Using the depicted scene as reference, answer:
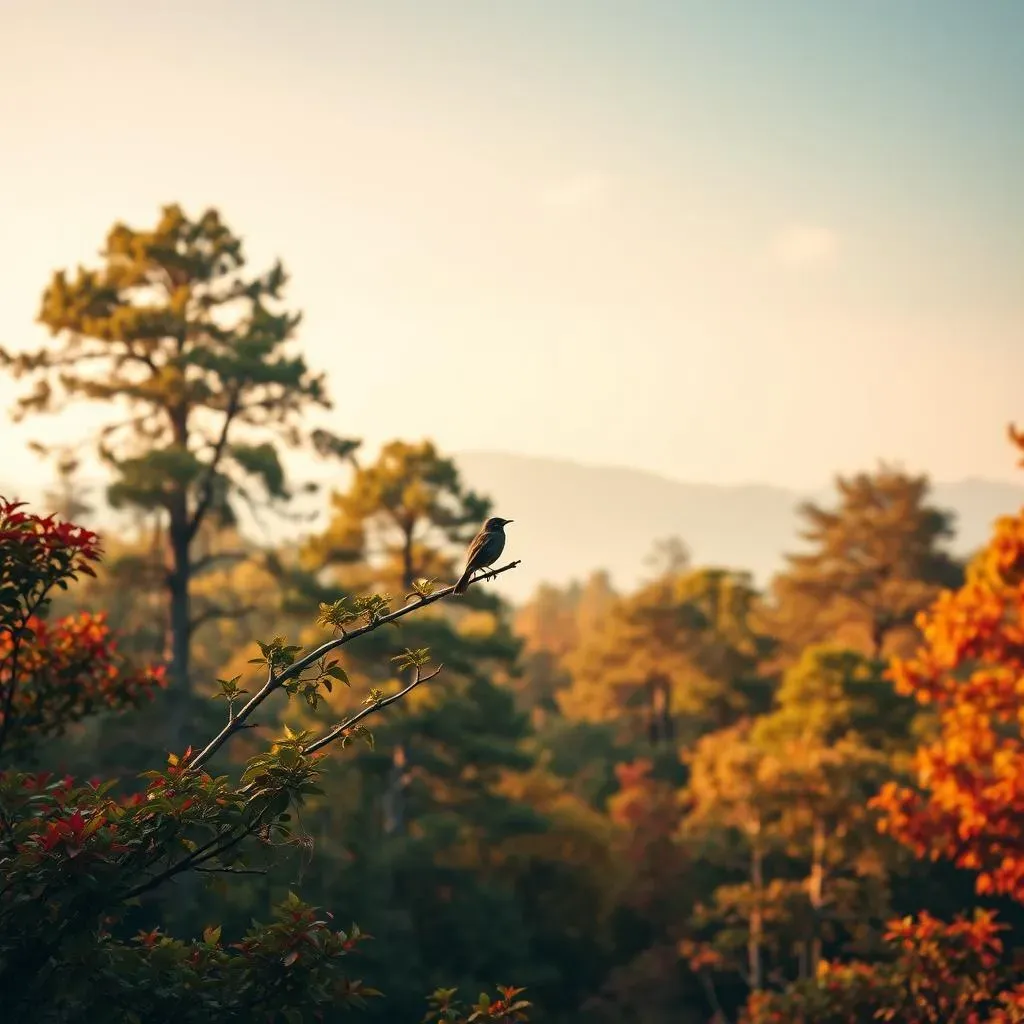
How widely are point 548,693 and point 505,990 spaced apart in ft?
153

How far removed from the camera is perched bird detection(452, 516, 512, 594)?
455 centimetres

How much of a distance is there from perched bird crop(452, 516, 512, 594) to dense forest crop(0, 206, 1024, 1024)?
41cm

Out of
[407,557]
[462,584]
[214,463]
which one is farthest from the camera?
[407,557]

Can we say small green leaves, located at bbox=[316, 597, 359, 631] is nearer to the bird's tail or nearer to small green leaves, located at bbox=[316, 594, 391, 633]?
small green leaves, located at bbox=[316, 594, 391, 633]

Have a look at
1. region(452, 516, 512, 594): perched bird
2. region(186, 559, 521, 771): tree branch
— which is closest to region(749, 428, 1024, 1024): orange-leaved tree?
region(452, 516, 512, 594): perched bird

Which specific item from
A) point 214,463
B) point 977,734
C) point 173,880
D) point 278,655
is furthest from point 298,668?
point 214,463

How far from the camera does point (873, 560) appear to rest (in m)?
41.3

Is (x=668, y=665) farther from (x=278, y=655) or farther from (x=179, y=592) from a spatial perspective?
(x=278, y=655)

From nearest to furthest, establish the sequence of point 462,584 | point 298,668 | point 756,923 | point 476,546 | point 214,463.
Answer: point 462,584
point 298,668
point 476,546
point 214,463
point 756,923

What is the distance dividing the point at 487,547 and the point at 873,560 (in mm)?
39206

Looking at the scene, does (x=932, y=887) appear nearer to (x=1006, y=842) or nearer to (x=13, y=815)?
(x=1006, y=842)

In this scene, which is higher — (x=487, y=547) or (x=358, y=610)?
(x=487, y=547)

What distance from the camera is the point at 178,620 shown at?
18.0 meters

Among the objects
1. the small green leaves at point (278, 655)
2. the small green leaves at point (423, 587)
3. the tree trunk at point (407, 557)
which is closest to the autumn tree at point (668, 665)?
the tree trunk at point (407, 557)
